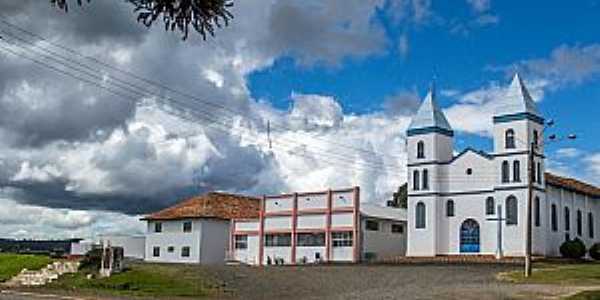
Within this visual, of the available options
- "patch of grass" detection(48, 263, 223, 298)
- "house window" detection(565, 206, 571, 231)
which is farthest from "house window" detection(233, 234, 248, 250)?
"house window" detection(565, 206, 571, 231)

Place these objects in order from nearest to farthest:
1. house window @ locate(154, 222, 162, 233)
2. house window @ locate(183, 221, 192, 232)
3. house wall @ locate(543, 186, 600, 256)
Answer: house wall @ locate(543, 186, 600, 256)
house window @ locate(183, 221, 192, 232)
house window @ locate(154, 222, 162, 233)

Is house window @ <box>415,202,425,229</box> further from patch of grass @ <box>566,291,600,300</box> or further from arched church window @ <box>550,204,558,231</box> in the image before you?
patch of grass @ <box>566,291,600,300</box>

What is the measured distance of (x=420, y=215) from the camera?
6669 cm

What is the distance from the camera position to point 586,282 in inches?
1348

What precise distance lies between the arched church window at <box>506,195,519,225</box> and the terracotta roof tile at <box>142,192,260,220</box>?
22467 mm

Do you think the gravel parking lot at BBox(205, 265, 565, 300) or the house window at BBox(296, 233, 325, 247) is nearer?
the gravel parking lot at BBox(205, 265, 565, 300)

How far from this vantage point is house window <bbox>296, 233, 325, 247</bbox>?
211 feet

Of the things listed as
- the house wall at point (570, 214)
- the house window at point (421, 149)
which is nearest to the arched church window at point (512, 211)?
the house wall at point (570, 214)

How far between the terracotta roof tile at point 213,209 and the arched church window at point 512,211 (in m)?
22.5

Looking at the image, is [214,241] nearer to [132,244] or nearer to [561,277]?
[132,244]

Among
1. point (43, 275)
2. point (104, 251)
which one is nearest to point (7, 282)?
point (43, 275)

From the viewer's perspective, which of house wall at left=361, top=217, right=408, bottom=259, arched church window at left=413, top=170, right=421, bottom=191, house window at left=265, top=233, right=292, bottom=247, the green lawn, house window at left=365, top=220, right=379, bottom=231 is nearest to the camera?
the green lawn

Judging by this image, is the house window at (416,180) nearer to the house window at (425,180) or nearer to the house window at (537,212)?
the house window at (425,180)

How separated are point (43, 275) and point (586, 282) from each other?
105 ft
